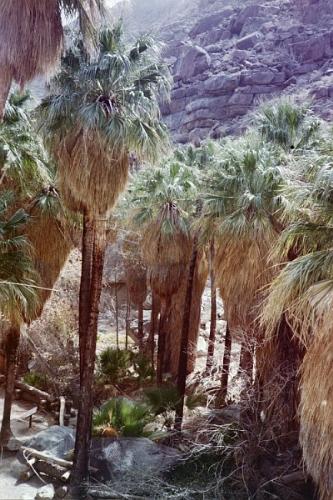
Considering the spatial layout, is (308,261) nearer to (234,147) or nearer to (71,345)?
(234,147)

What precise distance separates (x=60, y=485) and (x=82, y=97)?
8.50 metres

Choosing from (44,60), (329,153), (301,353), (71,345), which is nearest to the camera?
(329,153)

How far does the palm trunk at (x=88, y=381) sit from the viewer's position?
34.0 feet

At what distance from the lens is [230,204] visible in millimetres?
11906

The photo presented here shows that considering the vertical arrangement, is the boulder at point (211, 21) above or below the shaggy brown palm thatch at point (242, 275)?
above

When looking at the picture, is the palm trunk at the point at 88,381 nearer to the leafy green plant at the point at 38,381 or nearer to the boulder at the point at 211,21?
A: the leafy green plant at the point at 38,381

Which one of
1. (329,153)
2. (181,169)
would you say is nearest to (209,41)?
(181,169)

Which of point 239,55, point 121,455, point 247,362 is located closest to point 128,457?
point 121,455

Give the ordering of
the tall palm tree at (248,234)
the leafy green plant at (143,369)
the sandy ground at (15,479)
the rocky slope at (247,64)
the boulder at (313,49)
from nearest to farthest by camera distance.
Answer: the sandy ground at (15,479), the tall palm tree at (248,234), the leafy green plant at (143,369), the rocky slope at (247,64), the boulder at (313,49)

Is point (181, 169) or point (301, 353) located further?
point (181, 169)

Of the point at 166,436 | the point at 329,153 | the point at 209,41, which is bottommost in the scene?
the point at 166,436

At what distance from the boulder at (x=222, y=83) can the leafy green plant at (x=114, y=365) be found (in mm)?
50600

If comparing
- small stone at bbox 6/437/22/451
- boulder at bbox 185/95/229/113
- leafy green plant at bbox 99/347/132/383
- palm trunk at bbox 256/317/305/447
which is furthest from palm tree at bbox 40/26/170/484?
boulder at bbox 185/95/229/113

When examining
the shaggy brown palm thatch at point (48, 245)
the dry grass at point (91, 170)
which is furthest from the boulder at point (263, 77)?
the dry grass at point (91, 170)
